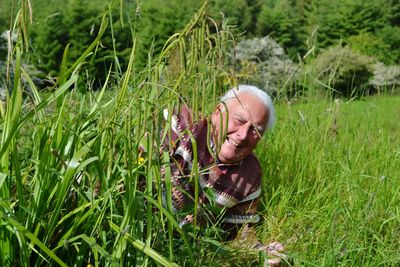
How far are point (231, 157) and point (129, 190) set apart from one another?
29.9 inches

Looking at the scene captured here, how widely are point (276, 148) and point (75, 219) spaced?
1435 millimetres

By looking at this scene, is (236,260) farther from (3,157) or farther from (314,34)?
(314,34)

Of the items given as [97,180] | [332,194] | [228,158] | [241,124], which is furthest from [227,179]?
[97,180]

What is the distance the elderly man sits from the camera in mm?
1919

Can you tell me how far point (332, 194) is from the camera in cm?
222

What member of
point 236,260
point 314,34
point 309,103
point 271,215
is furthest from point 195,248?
point 309,103

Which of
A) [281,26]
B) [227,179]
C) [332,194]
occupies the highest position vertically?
[227,179]

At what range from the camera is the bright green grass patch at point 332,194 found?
1.77 m

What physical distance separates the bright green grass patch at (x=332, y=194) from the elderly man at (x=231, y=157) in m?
0.11

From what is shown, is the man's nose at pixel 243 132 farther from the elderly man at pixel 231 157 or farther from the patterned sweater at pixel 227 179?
the patterned sweater at pixel 227 179

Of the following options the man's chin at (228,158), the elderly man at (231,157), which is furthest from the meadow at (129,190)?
the man's chin at (228,158)

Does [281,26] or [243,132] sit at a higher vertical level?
[243,132]

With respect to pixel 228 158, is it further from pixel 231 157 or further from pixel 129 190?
pixel 129 190

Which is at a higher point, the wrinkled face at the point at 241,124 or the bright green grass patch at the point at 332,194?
the wrinkled face at the point at 241,124
